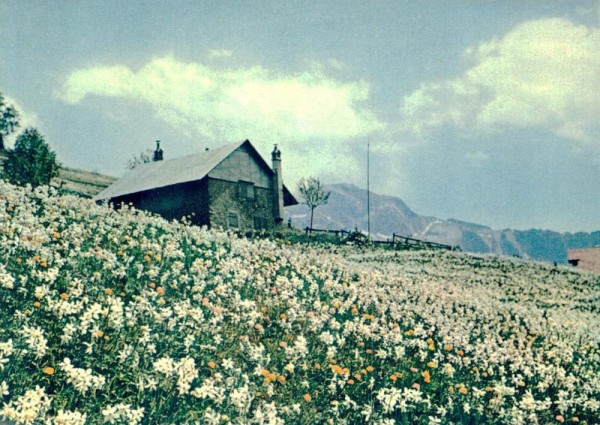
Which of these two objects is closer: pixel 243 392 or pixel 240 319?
pixel 243 392

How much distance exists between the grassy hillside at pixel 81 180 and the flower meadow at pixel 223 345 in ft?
173

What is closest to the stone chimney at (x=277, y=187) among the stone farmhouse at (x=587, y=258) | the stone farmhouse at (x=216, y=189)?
the stone farmhouse at (x=216, y=189)

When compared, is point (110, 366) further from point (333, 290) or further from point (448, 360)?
point (333, 290)

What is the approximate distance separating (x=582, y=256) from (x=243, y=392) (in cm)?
6678

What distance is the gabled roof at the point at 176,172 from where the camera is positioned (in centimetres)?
3797

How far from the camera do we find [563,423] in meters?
9.02

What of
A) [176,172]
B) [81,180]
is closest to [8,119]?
[81,180]

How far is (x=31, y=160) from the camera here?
111 ft

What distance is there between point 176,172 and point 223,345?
33860 millimetres

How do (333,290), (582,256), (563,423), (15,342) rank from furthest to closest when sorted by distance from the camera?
(582,256) < (333,290) < (563,423) < (15,342)

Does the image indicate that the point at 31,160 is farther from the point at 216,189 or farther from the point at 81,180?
the point at 81,180

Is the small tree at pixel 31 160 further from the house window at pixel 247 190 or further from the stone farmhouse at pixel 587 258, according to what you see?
the stone farmhouse at pixel 587 258

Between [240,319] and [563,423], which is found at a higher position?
[240,319]

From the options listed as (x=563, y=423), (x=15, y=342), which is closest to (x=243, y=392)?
(x=15, y=342)
